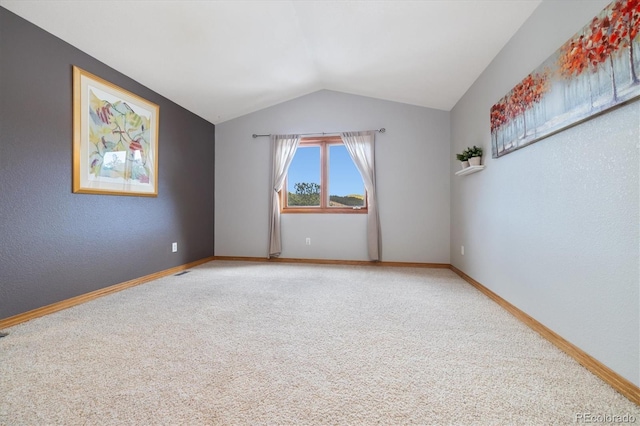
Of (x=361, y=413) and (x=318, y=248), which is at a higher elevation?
(x=318, y=248)

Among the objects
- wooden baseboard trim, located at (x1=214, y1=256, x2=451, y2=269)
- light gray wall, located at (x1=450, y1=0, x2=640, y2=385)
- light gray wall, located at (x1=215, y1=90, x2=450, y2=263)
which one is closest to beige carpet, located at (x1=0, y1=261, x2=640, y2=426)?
light gray wall, located at (x1=450, y1=0, x2=640, y2=385)

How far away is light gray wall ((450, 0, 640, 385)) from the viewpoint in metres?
1.17

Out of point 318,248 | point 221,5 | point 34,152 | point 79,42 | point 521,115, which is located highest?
point 221,5

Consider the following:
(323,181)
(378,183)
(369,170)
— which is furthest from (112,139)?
(378,183)

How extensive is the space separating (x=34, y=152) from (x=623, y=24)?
3592 millimetres

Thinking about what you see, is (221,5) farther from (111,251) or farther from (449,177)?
(449,177)

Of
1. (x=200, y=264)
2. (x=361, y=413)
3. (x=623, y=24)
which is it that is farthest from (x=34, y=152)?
(x=623, y=24)

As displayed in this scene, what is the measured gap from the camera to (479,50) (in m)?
2.42

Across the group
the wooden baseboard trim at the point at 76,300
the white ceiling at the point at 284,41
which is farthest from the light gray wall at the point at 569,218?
the wooden baseboard trim at the point at 76,300

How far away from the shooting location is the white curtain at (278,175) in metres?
4.18

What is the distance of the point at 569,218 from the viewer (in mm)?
1498

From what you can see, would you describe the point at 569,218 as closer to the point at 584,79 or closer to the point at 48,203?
the point at 584,79

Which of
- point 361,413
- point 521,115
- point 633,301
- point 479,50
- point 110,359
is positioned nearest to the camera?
point 361,413

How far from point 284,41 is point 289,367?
296 cm
